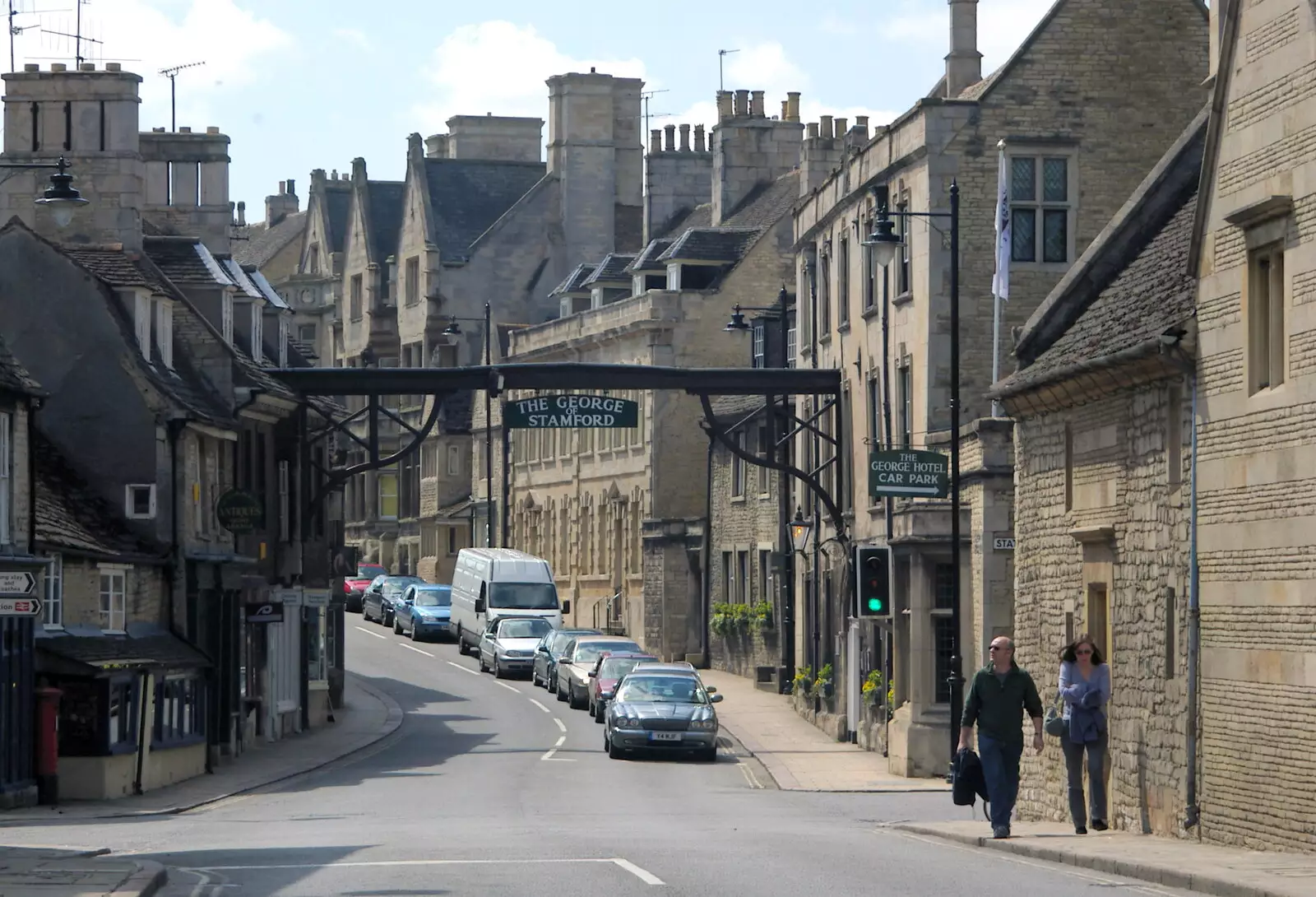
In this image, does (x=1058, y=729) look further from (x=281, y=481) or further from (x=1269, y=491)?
(x=281, y=481)

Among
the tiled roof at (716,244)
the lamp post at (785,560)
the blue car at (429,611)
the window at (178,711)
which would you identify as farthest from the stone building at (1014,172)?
the blue car at (429,611)

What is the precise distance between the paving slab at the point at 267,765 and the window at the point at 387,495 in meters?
42.0

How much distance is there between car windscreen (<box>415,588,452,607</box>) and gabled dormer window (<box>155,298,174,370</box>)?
1194 inches

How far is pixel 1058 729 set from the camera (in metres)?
22.1

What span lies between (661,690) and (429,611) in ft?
101

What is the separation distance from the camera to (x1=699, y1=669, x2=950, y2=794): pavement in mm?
34688

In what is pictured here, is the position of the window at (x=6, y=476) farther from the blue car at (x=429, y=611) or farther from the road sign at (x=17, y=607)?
the blue car at (x=429, y=611)

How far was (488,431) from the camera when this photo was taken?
78.6 meters

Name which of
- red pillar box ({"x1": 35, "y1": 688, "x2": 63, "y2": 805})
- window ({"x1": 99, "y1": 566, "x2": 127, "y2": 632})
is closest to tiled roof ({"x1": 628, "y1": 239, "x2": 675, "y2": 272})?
window ({"x1": 99, "y1": 566, "x2": 127, "y2": 632})

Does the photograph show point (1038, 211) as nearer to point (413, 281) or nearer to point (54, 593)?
point (54, 593)

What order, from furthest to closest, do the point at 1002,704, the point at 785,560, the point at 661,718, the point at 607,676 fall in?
the point at 785,560
the point at 607,676
the point at 661,718
the point at 1002,704

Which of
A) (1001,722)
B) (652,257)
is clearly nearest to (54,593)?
(1001,722)

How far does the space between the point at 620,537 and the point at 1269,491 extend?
54.5m

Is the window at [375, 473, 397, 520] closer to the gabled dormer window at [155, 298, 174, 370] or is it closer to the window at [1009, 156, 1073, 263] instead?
the gabled dormer window at [155, 298, 174, 370]
